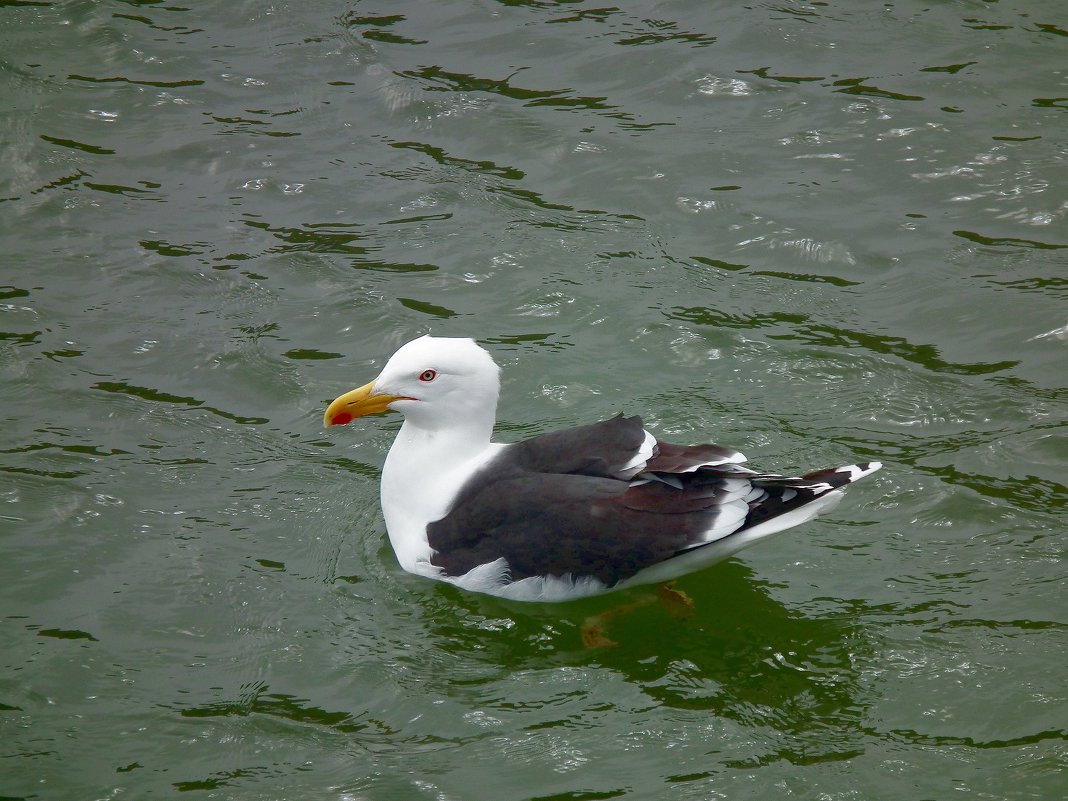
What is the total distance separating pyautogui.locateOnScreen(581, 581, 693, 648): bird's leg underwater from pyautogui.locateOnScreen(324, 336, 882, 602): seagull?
145 mm

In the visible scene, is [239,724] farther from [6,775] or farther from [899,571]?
[899,571]

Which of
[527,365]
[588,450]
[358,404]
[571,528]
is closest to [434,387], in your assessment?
[358,404]

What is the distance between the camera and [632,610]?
612cm

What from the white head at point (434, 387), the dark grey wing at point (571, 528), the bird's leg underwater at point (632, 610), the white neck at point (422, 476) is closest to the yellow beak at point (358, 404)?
the white head at point (434, 387)

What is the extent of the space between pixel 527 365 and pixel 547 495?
1.97m

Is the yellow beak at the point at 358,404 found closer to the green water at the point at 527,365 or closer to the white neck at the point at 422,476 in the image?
the white neck at the point at 422,476

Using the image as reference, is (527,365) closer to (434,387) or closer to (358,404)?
(434,387)

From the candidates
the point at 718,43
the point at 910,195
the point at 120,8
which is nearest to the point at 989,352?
the point at 910,195

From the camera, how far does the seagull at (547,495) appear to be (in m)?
5.77

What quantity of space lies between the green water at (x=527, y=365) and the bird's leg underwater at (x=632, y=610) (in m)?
0.06

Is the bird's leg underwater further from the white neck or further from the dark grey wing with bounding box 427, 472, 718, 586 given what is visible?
the white neck

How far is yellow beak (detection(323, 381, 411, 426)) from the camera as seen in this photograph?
6414 millimetres

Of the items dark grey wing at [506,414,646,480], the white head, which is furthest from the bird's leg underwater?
the white head

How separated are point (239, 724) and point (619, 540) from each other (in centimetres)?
193
